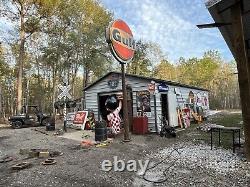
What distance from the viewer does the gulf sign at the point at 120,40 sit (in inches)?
392

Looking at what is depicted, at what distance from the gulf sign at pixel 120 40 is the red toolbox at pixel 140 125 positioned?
125 inches

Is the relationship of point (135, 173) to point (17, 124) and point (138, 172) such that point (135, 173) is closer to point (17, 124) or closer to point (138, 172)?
point (138, 172)

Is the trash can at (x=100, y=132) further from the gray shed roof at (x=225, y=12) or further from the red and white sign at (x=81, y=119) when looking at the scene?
the gray shed roof at (x=225, y=12)

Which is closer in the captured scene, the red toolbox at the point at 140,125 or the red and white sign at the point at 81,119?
the red toolbox at the point at 140,125

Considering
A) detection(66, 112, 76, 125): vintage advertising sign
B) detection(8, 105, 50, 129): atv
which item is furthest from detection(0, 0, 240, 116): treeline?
detection(66, 112, 76, 125): vintage advertising sign

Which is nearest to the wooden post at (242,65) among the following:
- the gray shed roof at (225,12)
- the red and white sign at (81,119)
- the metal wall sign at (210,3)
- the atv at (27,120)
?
the gray shed roof at (225,12)

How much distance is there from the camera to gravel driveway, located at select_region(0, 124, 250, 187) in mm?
5391

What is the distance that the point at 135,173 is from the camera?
239 inches

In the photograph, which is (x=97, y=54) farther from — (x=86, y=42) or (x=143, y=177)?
(x=143, y=177)

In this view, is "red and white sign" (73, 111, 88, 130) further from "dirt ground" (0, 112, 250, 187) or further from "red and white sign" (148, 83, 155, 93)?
"dirt ground" (0, 112, 250, 187)

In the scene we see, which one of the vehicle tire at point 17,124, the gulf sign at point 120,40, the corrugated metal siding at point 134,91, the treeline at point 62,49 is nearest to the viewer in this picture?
the gulf sign at point 120,40

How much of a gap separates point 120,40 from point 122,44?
223mm

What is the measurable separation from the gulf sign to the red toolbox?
3185 millimetres

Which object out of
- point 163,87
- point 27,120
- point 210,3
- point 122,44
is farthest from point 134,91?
point 27,120
